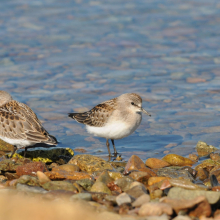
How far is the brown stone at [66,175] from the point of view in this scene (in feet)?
23.4

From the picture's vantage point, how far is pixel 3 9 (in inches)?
747

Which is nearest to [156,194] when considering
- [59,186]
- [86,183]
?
[86,183]

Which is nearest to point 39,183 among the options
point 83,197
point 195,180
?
point 83,197

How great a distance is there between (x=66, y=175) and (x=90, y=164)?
762 mm

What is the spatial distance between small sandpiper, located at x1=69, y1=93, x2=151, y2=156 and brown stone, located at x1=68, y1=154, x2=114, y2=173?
1.22 meters

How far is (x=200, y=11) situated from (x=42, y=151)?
39.8ft

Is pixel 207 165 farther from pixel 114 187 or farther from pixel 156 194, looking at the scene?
pixel 114 187

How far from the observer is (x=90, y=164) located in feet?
25.8

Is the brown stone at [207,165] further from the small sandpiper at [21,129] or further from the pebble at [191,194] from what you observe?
the small sandpiper at [21,129]

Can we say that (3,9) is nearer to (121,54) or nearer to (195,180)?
(121,54)

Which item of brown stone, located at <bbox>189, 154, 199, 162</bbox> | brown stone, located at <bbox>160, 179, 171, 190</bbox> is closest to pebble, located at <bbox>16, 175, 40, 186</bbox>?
brown stone, located at <bbox>160, 179, 171, 190</bbox>

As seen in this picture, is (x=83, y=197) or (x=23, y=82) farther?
(x=23, y=82)

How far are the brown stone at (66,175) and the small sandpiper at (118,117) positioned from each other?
2006 mm

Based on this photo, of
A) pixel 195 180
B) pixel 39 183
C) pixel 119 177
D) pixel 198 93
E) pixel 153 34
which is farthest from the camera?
pixel 153 34
